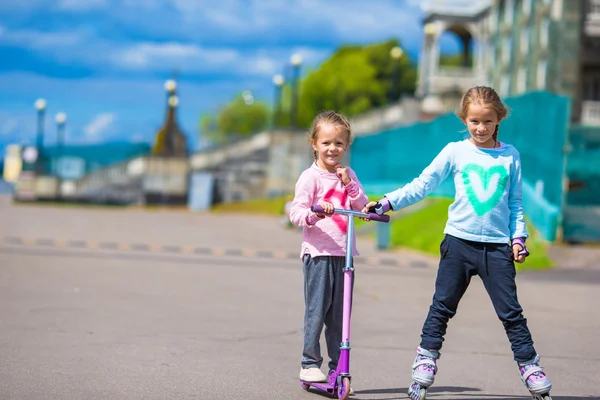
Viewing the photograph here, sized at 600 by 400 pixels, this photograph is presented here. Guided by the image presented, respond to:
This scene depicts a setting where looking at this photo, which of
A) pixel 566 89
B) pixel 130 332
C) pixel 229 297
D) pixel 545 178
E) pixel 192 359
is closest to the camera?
pixel 192 359

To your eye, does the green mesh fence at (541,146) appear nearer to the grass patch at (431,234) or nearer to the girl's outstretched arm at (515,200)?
the grass patch at (431,234)

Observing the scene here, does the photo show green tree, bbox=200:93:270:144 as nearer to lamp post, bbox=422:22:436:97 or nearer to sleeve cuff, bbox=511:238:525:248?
lamp post, bbox=422:22:436:97

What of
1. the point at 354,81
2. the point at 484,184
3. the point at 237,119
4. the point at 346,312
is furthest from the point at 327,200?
the point at 237,119

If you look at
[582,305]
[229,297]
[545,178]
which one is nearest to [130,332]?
[229,297]

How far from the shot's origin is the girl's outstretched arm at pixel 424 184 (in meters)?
5.59

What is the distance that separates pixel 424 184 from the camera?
562 cm

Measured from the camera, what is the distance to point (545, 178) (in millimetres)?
17594

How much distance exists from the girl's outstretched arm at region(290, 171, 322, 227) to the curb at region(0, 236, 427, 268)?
9602 mm

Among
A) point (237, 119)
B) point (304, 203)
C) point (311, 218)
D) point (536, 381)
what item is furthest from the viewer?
point (237, 119)

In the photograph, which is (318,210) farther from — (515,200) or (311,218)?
(515,200)

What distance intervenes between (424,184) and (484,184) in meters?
0.31

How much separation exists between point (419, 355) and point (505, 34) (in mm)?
42595

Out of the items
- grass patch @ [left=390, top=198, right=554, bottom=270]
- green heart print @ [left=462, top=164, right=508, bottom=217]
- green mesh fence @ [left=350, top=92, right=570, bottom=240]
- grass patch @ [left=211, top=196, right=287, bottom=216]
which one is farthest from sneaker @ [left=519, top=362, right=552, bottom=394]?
grass patch @ [left=211, top=196, right=287, bottom=216]

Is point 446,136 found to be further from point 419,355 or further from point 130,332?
point 419,355
